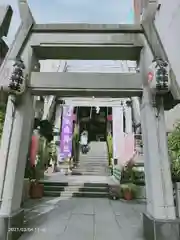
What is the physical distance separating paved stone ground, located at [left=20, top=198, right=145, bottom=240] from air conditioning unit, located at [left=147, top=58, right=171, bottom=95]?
2.87m

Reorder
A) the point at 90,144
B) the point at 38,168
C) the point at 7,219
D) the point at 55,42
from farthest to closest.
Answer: the point at 90,144 < the point at 38,168 < the point at 55,42 < the point at 7,219

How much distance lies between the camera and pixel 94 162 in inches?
702

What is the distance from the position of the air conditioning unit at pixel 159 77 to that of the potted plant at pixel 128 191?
542cm

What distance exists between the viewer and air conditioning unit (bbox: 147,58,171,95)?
3879 millimetres

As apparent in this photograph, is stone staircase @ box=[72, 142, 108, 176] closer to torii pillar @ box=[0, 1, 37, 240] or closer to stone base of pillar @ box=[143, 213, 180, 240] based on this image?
torii pillar @ box=[0, 1, 37, 240]

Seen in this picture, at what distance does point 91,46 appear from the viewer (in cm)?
470

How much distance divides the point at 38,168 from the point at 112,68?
12.2 metres

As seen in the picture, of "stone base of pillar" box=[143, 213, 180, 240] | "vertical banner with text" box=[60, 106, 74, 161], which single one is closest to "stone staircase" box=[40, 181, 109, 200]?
"stone base of pillar" box=[143, 213, 180, 240]

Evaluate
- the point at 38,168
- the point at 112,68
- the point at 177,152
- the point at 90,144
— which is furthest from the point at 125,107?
the point at 177,152

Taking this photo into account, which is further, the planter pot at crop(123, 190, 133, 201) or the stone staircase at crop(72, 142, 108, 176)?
the stone staircase at crop(72, 142, 108, 176)

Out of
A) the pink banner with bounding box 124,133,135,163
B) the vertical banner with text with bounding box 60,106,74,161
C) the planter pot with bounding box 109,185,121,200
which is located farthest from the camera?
the vertical banner with text with bounding box 60,106,74,161

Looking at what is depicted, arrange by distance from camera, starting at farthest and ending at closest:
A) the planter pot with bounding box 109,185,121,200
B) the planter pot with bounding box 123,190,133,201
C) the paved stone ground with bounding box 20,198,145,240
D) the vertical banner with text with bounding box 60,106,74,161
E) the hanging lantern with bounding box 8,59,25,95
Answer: the vertical banner with text with bounding box 60,106,74,161
the planter pot with bounding box 109,185,121,200
the planter pot with bounding box 123,190,133,201
the paved stone ground with bounding box 20,198,145,240
the hanging lantern with bounding box 8,59,25,95

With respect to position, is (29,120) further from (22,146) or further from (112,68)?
(112,68)

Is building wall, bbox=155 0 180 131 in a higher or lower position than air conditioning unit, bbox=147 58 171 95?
higher
